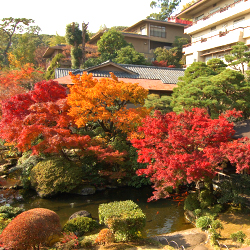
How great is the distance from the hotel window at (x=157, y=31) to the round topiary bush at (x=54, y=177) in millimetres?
32821

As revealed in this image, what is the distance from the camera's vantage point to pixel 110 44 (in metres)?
33.2

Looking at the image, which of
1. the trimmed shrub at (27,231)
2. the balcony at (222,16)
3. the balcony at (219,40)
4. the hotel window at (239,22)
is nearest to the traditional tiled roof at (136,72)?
the balcony at (219,40)

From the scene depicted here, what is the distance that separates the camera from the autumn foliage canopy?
9.05 meters

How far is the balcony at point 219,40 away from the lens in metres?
22.5

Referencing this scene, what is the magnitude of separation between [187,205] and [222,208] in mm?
1524

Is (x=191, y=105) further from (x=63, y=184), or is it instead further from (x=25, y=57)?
(x=25, y=57)

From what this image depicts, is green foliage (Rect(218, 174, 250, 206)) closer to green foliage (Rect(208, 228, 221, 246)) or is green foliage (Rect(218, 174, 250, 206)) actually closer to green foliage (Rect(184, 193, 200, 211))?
green foliage (Rect(184, 193, 200, 211))

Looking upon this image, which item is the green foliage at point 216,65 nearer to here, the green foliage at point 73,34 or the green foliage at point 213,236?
the green foliage at point 213,236

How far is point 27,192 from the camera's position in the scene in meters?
14.4

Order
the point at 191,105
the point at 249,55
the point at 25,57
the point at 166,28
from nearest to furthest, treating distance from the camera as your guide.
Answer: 1. the point at 191,105
2. the point at 249,55
3. the point at 25,57
4. the point at 166,28

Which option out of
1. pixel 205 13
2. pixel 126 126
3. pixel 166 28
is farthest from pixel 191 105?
pixel 166 28

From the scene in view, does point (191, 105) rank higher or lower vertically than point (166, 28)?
lower

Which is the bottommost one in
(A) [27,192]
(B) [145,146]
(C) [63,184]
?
(A) [27,192]

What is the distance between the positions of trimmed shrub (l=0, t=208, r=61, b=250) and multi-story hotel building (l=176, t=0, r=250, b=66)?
22.8 meters
